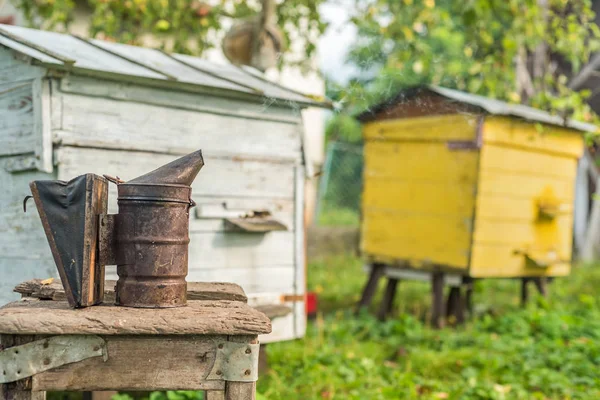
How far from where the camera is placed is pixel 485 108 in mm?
6008

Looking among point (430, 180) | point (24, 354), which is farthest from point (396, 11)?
point (24, 354)

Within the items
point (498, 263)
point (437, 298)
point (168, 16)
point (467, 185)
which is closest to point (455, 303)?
point (437, 298)

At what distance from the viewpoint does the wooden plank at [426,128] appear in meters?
6.30

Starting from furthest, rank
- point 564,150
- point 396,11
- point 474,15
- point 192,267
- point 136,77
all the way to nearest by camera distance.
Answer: point 396,11, point 564,150, point 474,15, point 192,267, point 136,77

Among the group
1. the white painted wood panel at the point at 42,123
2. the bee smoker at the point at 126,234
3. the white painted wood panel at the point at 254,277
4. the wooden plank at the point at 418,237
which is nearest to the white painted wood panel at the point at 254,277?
the white painted wood panel at the point at 254,277

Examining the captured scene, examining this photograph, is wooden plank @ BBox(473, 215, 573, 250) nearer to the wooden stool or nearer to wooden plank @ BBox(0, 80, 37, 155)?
wooden plank @ BBox(0, 80, 37, 155)

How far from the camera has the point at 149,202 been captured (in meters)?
2.54

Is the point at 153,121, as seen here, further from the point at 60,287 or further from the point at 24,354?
the point at 24,354

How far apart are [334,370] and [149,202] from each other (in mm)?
2956

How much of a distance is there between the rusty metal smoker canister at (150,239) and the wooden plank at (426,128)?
4.21m

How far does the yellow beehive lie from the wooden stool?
13.7 feet

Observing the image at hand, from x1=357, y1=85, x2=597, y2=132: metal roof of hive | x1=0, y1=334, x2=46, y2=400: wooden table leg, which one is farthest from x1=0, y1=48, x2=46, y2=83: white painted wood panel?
x1=357, y1=85, x2=597, y2=132: metal roof of hive

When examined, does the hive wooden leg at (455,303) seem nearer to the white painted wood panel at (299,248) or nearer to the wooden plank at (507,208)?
the wooden plank at (507,208)

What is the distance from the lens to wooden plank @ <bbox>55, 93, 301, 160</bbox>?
151 inches
